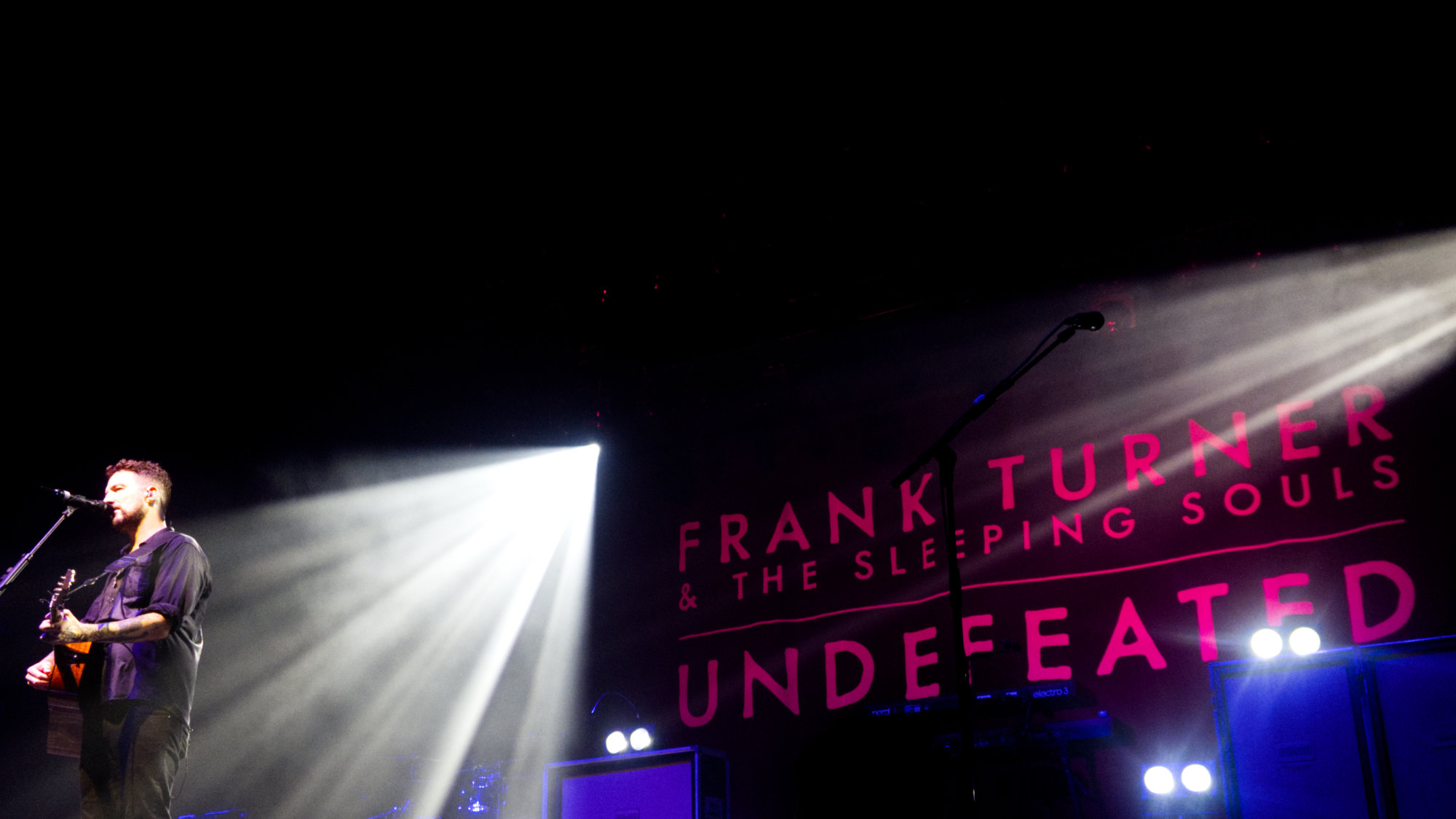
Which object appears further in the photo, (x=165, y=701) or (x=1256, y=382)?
(x=1256, y=382)

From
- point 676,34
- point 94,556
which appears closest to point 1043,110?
point 676,34

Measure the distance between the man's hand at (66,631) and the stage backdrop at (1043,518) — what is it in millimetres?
2833

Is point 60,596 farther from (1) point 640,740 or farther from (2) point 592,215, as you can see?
(1) point 640,740

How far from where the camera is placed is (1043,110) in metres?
4.39

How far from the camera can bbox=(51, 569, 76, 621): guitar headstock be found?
10.3ft

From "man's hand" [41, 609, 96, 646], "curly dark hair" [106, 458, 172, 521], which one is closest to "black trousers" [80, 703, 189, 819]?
"man's hand" [41, 609, 96, 646]

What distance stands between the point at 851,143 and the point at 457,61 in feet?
5.37

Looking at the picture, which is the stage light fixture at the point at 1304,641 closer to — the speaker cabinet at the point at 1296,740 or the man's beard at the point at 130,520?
the speaker cabinet at the point at 1296,740

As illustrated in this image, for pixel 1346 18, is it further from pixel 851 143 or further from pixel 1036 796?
pixel 1036 796

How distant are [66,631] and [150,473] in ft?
2.40

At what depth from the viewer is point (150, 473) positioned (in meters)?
3.70

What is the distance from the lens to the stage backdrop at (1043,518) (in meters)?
4.83

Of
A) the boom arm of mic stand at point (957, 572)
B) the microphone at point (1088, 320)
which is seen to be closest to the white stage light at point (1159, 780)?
the boom arm of mic stand at point (957, 572)

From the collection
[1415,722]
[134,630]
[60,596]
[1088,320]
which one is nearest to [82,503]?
[60,596]
